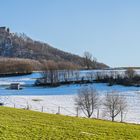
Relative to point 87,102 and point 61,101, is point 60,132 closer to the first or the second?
point 87,102

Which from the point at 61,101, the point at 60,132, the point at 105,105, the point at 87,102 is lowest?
the point at 61,101

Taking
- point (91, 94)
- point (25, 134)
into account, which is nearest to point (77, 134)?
point (25, 134)

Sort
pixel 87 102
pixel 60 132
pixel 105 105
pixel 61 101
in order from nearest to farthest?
pixel 60 132 → pixel 105 105 → pixel 87 102 → pixel 61 101

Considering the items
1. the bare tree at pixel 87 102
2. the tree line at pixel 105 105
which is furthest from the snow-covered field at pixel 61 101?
the bare tree at pixel 87 102

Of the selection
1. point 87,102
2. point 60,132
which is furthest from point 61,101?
point 60,132

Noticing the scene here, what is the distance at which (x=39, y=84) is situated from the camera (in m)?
105

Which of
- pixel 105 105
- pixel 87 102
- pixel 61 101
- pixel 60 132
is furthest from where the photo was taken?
pixel 61 101

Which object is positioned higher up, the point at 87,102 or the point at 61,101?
the point at 87,102

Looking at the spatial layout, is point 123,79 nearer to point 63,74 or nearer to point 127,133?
point 63,74

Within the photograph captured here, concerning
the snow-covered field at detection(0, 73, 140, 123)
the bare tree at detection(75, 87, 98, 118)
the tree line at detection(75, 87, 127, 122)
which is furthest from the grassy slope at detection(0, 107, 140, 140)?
the bare tree at detection(75, 87, 98, 118)

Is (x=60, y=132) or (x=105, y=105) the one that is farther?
(x=105, y=105)

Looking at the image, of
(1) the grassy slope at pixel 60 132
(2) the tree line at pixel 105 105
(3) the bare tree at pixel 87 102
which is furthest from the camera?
(3) the bare tree at pixel 87 102

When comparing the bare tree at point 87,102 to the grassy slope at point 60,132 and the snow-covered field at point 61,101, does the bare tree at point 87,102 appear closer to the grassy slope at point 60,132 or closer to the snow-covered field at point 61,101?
the snow-covered field at point 61,101

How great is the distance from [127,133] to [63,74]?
109143 mm
